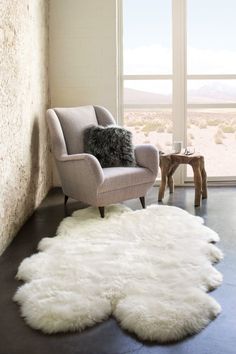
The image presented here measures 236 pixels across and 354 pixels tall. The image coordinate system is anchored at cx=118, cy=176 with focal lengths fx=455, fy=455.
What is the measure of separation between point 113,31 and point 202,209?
2.21 m

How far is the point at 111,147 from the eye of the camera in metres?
4.14

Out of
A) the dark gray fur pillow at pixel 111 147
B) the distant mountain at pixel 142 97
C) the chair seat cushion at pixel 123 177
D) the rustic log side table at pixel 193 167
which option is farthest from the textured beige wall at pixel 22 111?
the rustic log side table at pixel 193 167

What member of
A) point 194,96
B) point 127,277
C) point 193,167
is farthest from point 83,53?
point 127,277

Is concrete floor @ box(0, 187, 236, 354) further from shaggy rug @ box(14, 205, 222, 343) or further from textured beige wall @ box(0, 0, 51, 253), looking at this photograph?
textured beige wall @ box(0, 0, 51, 253)

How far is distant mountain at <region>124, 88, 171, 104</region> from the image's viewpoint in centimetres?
520

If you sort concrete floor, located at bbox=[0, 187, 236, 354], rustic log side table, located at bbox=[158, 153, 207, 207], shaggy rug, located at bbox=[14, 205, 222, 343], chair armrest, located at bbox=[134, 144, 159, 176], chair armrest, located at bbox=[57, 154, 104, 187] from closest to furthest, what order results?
concrete floor, located at bbox=[0, 187, 236, 354] < shaggy rug, located at bbox=[14, 205, 222, 343] < chair armrest, located at bbox=[57, 154, 104, 187] < chair armrest, located at bbox=[134, 144, 159, 176] < rustic log side table, located at bbox=[158, 153, 207, 207]

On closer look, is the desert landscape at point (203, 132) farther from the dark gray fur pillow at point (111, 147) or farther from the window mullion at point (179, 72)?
the dark gray fur pillow at point (111, 147)

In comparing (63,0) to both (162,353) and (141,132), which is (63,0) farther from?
(162,353)

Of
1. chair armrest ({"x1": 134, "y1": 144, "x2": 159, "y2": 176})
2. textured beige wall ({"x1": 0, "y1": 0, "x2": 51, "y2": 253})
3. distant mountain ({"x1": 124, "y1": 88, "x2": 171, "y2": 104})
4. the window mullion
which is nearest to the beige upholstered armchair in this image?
chair armrest ({"x1": 134, "y1": 144, "x2": 159, "y2": 176})

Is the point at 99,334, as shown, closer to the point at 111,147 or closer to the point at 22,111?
the point at 22,111

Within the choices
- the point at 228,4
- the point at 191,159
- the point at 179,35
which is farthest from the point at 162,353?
the point at 228,4

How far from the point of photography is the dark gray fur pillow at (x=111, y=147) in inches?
163

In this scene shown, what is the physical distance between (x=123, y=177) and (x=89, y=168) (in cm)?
33

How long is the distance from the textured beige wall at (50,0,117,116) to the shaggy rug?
1.89m
